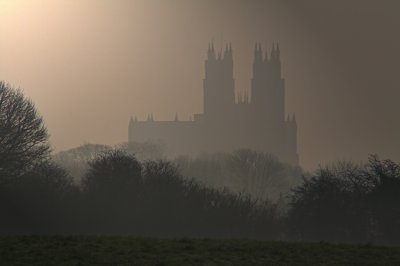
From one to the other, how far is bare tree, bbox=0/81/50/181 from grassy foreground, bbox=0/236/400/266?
23.4m

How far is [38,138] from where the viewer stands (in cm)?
4709

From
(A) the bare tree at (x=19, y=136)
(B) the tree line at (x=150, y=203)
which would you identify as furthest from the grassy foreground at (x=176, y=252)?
(A) the bare tree at (x=19, y=136)

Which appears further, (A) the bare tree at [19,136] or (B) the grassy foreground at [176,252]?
(A) the bare tree at [19,136]

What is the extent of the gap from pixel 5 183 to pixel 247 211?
17.5 m

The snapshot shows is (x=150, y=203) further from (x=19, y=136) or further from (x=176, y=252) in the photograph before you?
(x=176, y=252)

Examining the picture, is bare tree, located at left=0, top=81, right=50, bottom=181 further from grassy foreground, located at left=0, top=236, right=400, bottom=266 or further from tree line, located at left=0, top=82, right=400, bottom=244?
grassy foreground, located at left=0, top=236, right=400, bottom=266

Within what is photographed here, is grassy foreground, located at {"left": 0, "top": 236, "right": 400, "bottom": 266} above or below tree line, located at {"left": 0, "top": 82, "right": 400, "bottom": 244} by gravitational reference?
below

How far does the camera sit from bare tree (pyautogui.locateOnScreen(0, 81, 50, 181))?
4394 centimetres

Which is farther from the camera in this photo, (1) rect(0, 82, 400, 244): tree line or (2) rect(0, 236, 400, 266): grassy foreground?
(1) rect(0, 82, 400, 244): tree line

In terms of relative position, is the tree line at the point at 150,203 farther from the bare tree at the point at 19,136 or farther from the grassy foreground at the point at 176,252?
the grassy foreground at the point at 176,252

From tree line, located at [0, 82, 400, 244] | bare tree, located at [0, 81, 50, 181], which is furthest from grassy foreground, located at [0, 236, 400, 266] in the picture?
Result: bare tree, located at [0, 81, 50, 181]

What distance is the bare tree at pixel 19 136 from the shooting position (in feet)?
144

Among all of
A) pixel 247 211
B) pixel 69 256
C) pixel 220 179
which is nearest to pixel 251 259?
pixel 69 256

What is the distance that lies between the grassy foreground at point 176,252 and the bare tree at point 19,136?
23.4 m
